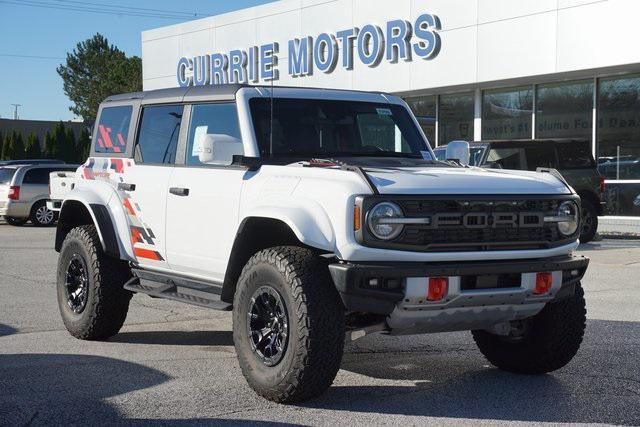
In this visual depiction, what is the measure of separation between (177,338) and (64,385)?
1.90 meters

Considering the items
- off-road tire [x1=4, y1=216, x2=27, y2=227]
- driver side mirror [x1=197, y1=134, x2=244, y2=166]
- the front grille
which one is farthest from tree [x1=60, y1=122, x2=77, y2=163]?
the front grille

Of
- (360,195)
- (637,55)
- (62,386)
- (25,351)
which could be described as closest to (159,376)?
(62,386)

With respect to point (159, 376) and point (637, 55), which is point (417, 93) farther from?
point (159, 376)

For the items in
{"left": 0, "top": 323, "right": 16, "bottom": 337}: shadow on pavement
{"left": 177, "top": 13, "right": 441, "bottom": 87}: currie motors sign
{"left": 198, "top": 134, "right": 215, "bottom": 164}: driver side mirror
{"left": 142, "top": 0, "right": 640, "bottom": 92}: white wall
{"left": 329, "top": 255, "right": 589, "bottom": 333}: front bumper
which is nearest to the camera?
{"left": 329, "top": 255, "right": 589, "bottom": 333}: front bumper

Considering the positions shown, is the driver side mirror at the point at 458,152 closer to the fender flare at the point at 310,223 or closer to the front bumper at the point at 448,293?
the front bumper at the point at 448,293

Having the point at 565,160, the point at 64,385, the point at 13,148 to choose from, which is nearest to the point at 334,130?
the point at 64,385

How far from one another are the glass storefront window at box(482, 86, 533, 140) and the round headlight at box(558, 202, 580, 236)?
665 inches

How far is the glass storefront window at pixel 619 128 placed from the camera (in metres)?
20.1

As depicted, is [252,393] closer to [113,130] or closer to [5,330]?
[113,130]

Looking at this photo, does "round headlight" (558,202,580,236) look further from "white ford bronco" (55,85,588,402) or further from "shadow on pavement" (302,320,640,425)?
"shadow on pavement" (302,320,640,425)

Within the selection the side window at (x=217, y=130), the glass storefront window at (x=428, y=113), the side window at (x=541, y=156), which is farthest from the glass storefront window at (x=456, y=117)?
the side window at (x=217, y=130)

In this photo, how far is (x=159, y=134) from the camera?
24.1 feet

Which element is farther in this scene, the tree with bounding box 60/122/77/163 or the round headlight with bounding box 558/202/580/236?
the tree with bounding box 60/122/77/163

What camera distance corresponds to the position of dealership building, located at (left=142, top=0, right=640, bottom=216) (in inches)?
794
